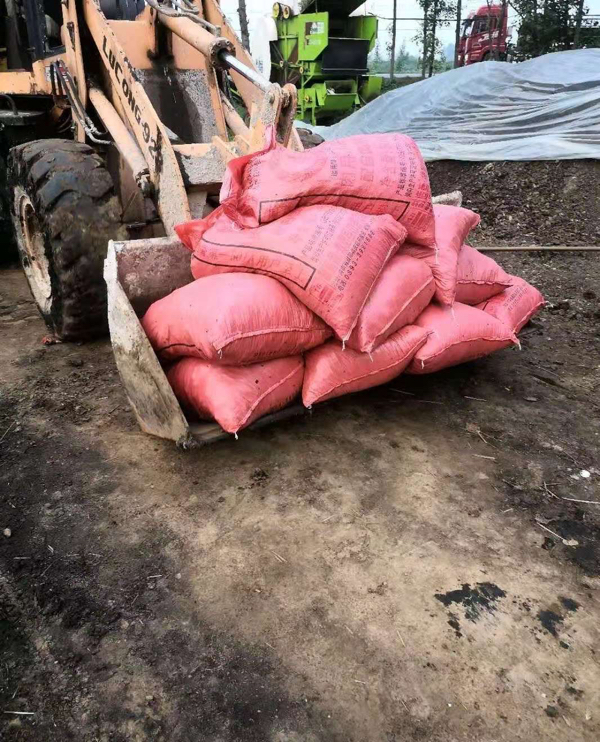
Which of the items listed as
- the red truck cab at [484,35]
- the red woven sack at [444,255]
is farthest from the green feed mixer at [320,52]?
the red woven sack at [444,255]

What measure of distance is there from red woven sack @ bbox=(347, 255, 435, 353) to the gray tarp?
4705 millimetres

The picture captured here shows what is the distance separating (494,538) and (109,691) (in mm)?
1305

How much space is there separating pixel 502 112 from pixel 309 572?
708cm

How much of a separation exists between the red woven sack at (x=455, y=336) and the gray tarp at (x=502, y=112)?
14.8 feet

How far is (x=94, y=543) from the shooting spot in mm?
2043

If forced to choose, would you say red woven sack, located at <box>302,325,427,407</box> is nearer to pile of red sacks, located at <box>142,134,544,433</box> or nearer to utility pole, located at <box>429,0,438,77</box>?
pile of red sacks, located at <box>142,134,544,433</box>

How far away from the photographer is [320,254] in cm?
233

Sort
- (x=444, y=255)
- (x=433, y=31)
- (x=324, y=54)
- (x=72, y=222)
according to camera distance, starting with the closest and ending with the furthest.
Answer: (x=444, y=255) → (x=72, y=222) → (x=324, y=54) → (x=433, y=31)

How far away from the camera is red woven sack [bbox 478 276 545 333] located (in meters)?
3.04

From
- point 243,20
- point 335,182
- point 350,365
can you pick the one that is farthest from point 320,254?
point 243,20

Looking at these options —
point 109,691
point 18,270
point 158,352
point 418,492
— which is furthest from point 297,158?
point 18,270

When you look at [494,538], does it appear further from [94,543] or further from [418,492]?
[94,543]

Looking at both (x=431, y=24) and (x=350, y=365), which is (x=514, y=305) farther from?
(x=431, y=24)

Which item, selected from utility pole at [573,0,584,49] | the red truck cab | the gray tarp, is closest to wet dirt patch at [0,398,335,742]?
the gray tarp
